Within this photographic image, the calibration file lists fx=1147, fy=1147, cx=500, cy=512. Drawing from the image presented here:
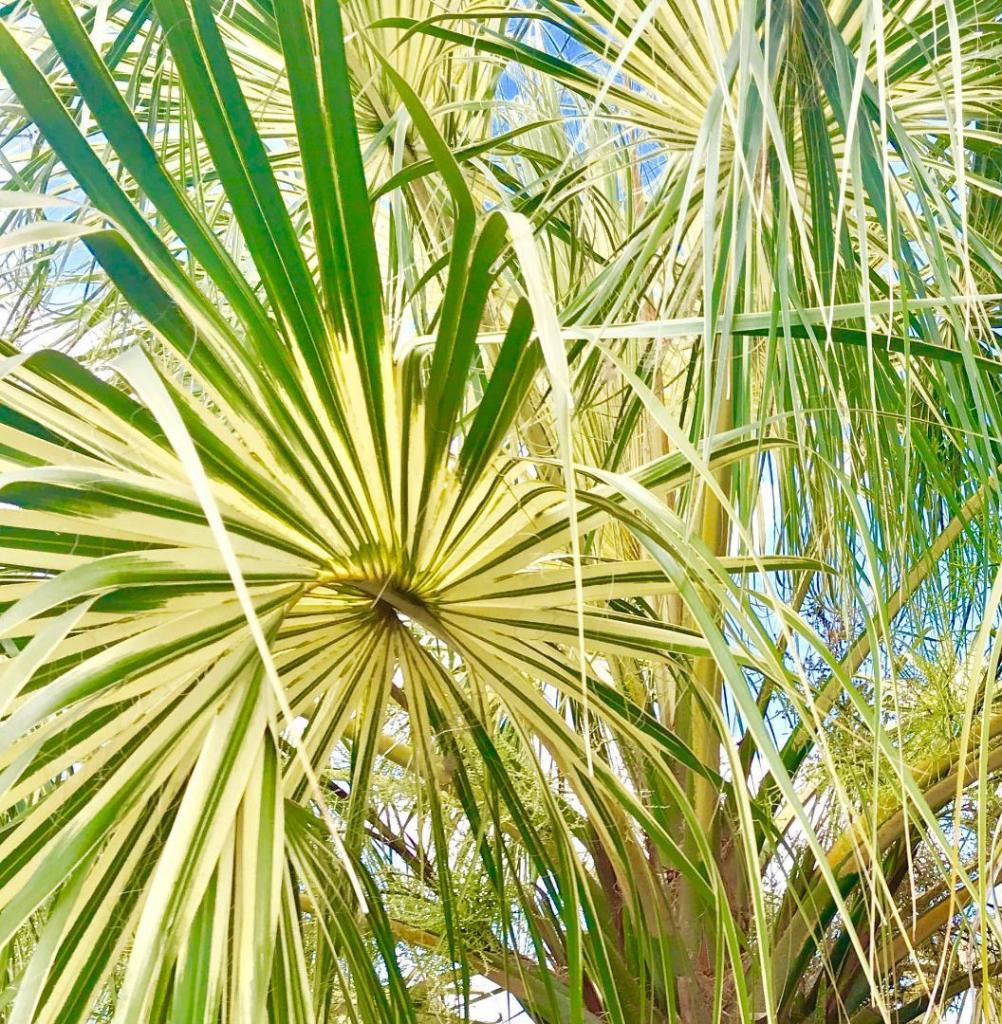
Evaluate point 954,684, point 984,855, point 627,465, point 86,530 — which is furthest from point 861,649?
point 86,530

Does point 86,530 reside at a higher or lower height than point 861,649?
lower

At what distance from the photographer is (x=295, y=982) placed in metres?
0.67

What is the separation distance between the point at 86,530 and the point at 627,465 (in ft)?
3.16

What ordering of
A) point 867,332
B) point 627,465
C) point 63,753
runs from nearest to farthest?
point 867,332 < point 63,753 < point 627,465

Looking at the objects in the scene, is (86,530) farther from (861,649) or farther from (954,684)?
(954,684)

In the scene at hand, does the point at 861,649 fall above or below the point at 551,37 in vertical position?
below

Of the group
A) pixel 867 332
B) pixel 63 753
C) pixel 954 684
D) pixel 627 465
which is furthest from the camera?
pixel 627 465

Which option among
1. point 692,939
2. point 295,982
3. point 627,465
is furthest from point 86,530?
point 627,465

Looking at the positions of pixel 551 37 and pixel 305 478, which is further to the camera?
pixel 551 37

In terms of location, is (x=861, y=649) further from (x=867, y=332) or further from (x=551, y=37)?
(x=551, y=37)

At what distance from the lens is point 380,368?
652 mm

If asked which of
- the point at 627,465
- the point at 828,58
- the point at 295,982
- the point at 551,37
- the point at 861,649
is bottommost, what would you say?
the point at 295,982

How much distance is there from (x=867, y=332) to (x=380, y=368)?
264 millimetres

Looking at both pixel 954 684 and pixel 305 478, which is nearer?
pixel 305 478
